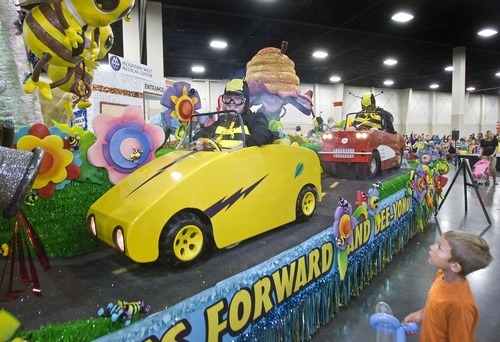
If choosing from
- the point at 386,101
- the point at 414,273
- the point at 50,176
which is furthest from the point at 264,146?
the point at 386,101

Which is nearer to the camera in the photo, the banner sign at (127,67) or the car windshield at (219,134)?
the car windshield at (219,134)

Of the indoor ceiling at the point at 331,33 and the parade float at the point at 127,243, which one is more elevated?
the indoor ceiling at the point at 331,33

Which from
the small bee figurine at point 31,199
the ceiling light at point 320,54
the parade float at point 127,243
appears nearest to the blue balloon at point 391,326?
the parade float at point 127,243

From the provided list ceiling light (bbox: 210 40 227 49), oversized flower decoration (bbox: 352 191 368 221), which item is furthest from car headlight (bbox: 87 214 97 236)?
ceiling light (bbox: 210 40 227 49)

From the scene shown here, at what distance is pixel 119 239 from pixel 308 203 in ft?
5.49

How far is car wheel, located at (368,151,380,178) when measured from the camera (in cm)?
446

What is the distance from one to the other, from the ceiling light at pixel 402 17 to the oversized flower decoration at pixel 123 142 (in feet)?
22.1

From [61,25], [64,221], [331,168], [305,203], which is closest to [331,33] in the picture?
[331,168]

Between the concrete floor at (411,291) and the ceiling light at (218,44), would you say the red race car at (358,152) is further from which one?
the ceiling light at (218,44)

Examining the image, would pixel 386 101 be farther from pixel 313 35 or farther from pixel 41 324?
pixel 41 324

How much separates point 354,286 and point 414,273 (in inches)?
38.3

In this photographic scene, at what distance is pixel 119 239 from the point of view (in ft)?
5.41

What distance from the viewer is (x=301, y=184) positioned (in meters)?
2.65

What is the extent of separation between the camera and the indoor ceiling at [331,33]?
254 inches
